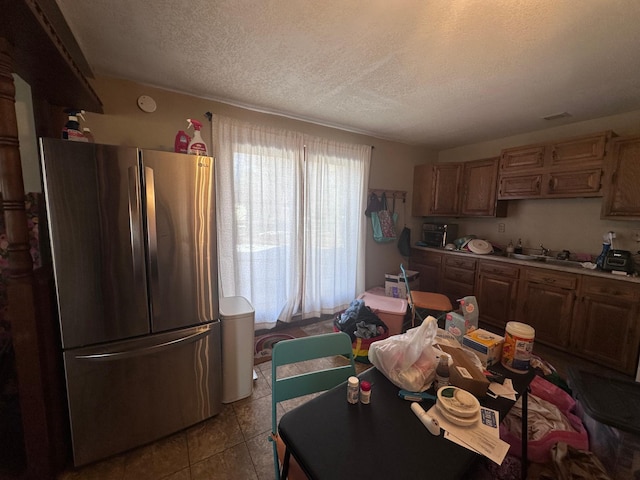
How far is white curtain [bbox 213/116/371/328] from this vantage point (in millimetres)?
2494

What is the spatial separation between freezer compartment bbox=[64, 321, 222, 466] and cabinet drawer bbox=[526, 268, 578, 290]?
10.7ft

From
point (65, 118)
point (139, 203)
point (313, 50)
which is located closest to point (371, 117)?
point (313, 50)

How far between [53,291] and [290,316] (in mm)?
2047

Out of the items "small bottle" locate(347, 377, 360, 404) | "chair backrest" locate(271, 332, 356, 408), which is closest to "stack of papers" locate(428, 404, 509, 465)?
"small bottle" locate(347, 377, 360, 404)

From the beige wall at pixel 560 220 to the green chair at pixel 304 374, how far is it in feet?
10.9

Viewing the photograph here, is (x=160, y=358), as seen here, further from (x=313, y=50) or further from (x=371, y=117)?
(x=371, y=117)

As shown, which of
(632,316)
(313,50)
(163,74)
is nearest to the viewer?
(313,50)

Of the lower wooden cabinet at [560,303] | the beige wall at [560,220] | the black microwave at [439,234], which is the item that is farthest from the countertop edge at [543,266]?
the beige wall at [560,220]

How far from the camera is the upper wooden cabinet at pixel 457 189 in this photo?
3.37 m

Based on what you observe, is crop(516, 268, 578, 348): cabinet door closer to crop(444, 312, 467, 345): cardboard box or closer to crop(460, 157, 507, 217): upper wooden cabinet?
crop(460, 157, 507, 217): upper wooden cabinet

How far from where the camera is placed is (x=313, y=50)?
5.38 ft

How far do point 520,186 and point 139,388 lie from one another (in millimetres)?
4162

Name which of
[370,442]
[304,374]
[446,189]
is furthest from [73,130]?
[446,189]

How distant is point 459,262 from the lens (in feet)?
11.2
